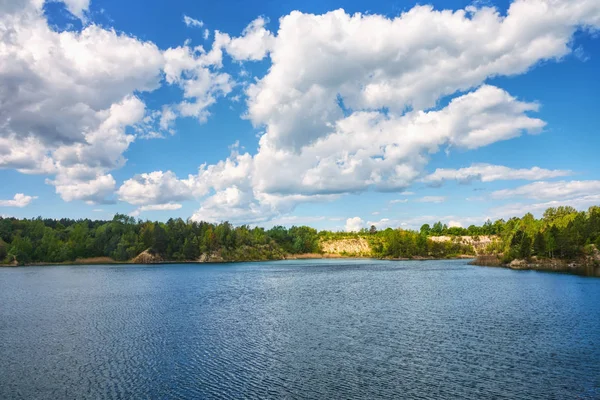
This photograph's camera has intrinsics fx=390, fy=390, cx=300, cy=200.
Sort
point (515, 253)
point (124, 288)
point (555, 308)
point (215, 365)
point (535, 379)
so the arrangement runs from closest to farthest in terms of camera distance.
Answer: point (535, 379)
point (215, 365)
point (555, 308)
point (124, 288)
point (515, 253)

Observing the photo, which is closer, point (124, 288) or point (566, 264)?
point (124, 288)

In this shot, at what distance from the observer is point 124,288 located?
3760 inches

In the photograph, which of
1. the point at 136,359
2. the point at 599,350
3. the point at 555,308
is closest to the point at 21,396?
the point at 136,359

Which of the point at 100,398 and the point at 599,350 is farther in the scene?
the point at 599,350

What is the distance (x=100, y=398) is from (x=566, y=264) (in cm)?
17189

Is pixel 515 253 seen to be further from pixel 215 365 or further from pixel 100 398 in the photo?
pixel 100 398

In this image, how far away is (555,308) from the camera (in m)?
60.1

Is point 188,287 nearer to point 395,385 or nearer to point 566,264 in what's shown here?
point 395,385

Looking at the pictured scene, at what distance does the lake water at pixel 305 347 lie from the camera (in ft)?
95.1

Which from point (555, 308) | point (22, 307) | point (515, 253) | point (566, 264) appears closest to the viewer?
point (555, 308)

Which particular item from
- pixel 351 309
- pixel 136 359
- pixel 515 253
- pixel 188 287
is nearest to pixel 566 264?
pixel 515 253

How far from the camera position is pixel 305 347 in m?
40.1

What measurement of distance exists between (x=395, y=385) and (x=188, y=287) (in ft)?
255

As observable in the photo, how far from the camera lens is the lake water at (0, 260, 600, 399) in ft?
95.1
